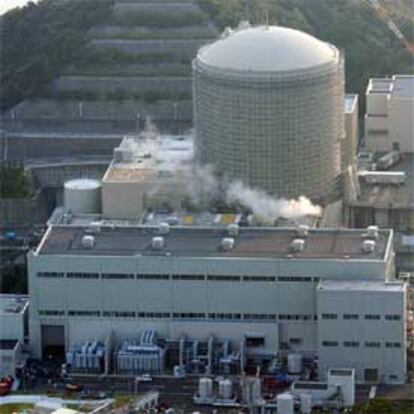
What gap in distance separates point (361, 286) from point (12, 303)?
8831mm

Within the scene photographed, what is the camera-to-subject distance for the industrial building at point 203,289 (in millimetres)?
55312

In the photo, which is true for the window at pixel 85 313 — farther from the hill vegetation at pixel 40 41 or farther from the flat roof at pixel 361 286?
the hill vegetation at pixel 40 41

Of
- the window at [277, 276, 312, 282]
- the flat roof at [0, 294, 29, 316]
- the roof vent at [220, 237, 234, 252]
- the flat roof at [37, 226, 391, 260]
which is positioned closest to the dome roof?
the flat roof at [37, 226, 391, 260]

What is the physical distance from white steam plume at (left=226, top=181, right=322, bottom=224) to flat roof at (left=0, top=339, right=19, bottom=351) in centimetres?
771

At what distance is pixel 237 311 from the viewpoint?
55.7m

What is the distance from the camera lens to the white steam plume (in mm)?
60312

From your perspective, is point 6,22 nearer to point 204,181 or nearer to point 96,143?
point 96,143

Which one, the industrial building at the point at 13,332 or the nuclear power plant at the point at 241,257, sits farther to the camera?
the industrial building at the point at 13,332

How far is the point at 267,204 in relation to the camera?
60.6 meters

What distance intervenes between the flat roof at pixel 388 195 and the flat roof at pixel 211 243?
16.1ft

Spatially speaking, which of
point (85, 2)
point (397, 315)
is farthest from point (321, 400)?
point (85, 2)

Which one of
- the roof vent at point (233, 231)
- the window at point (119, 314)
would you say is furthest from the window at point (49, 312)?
the roof vent at point (233, 231)

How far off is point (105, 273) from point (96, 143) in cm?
1649

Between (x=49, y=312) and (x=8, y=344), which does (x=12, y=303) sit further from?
→ (x=8, y=344)
